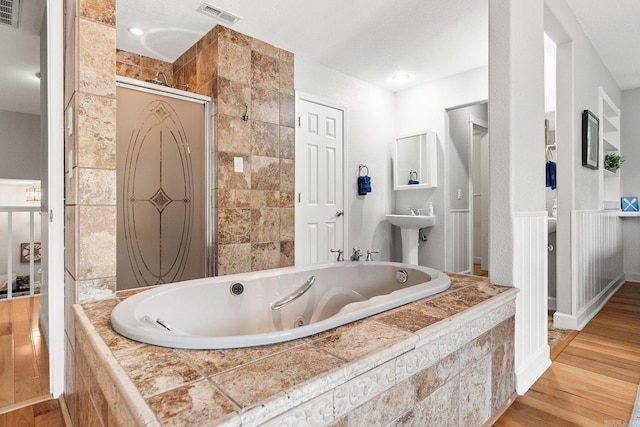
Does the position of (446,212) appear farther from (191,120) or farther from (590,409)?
(191,120)

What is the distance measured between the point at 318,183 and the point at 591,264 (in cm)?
247

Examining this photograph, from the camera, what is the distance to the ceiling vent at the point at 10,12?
93.5 inches

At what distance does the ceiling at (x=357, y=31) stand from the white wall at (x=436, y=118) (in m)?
0.16

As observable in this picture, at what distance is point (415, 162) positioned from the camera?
12.7ft

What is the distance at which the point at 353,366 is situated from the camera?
0.80 metres

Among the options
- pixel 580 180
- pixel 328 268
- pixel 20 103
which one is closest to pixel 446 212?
pixel 580 180

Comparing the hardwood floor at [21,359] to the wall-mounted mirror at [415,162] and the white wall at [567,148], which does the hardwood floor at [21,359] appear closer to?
the white wall at [567,148]

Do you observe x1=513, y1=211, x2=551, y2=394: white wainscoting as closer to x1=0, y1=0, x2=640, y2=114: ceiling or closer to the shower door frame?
x1=0, y1=0, x2=640, y2=114: ceiling

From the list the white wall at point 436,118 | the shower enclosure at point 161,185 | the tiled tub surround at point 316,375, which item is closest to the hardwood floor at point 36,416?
the tiled tub surround at point 316,375

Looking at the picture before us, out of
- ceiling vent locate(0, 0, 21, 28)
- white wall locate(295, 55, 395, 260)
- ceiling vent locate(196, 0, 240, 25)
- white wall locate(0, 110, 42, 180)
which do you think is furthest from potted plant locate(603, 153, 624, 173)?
white wall locate(0, 110, 42, 180)

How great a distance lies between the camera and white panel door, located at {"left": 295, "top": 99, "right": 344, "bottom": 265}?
324 centimetres

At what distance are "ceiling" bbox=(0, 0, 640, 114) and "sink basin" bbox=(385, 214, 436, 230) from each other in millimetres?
1525

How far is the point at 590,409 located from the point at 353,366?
1.46 m

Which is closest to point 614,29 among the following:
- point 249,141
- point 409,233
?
point 409,233
